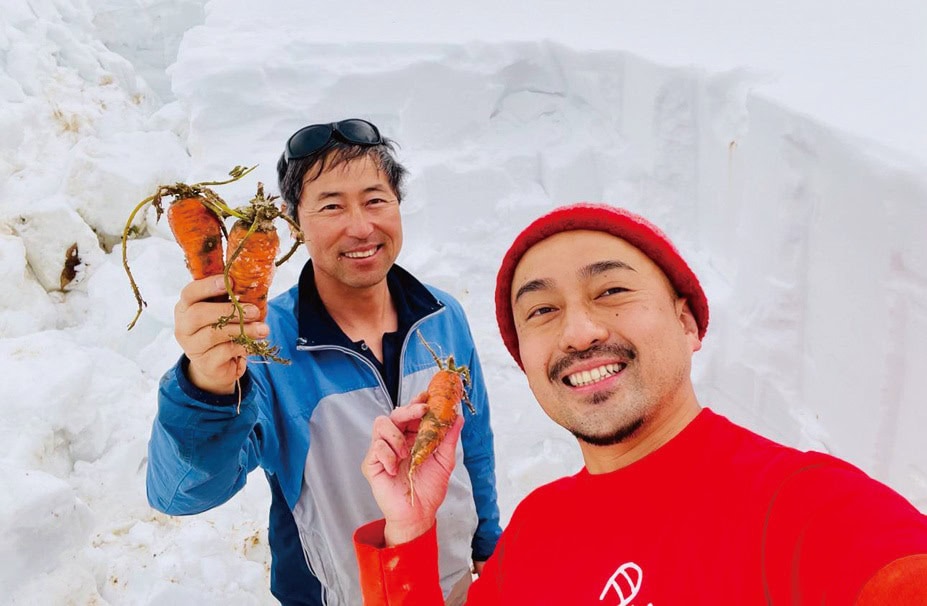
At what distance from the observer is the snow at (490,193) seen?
2602 millimetres

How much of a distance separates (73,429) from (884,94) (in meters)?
4.37

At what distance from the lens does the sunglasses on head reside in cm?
187

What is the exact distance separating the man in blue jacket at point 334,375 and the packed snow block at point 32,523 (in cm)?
143

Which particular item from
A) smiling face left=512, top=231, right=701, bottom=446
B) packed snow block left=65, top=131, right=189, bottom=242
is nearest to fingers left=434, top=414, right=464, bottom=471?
smiling face left=512, top=231, right=701, bottom=446

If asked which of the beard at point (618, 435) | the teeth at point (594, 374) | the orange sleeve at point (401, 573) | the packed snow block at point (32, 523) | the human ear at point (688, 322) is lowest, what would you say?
the packed snow block at point (32, 523)

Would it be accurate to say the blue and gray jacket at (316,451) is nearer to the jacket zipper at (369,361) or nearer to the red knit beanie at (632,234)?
the jacket zipper at (369,361)

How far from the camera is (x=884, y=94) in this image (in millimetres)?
2889

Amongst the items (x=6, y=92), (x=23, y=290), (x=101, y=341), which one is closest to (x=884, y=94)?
(x=101, y=341)

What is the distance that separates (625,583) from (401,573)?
519 mm

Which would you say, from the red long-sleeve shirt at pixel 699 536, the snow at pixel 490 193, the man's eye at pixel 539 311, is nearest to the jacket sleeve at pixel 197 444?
the red long-sleeve shirt at pixel 699 536

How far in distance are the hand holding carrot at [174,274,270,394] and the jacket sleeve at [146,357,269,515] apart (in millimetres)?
56

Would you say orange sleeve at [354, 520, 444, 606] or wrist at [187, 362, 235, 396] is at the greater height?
wrist at [187, 362, 235, 396]

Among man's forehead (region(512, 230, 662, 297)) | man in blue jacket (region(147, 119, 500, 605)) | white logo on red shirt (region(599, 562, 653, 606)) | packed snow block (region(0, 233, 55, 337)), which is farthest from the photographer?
packed snow block (region(0, 233, 55, 337))

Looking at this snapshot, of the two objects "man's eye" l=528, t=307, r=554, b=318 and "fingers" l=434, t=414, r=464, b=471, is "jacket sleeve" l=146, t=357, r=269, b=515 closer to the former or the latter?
"fingers" l=434, t=414, r=464, b=471
